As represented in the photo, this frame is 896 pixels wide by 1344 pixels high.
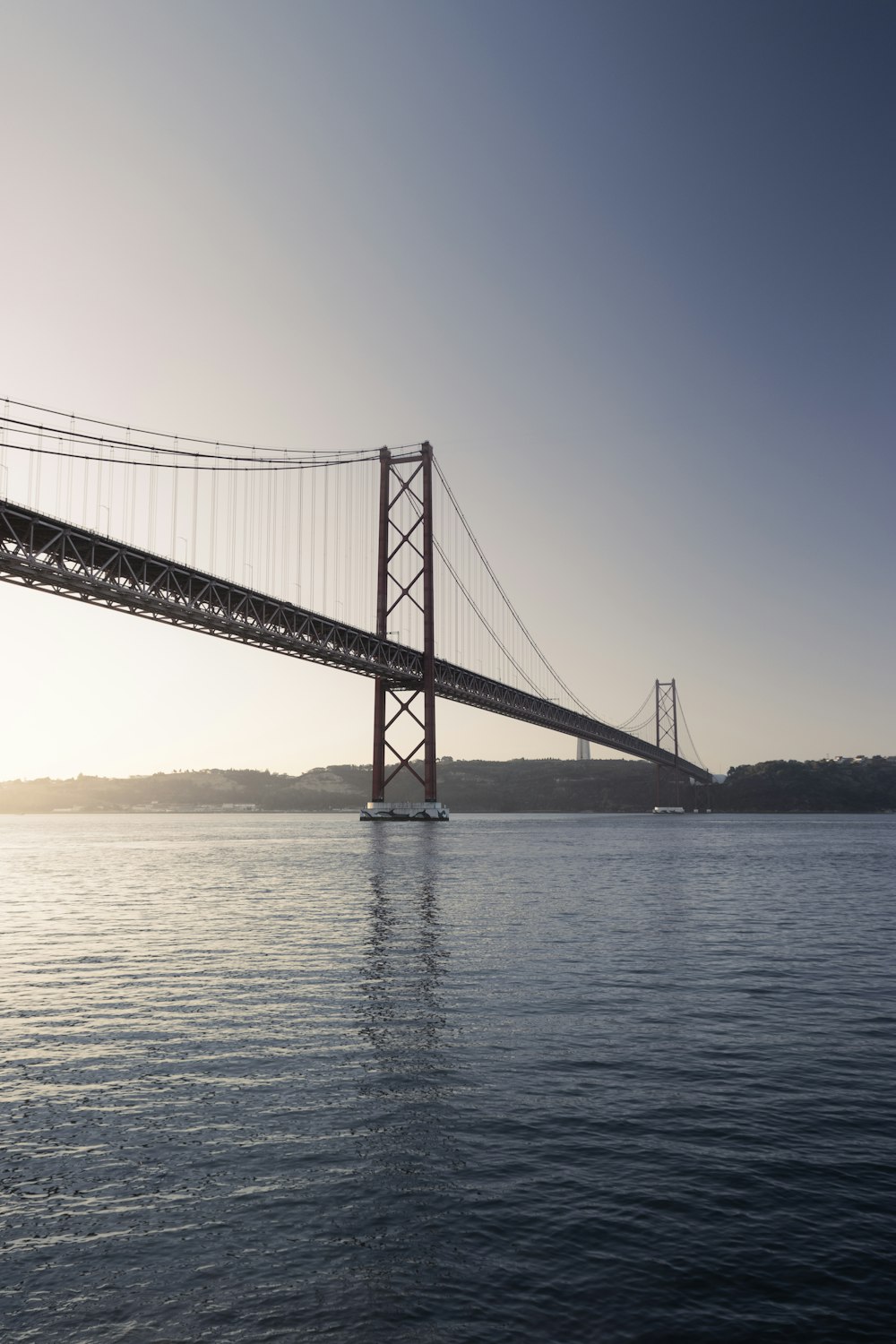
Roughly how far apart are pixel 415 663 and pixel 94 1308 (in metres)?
73.2

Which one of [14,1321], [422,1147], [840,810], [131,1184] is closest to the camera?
[14,1321]

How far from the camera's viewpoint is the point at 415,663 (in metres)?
78.2

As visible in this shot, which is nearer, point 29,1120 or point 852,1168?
point 852,1168

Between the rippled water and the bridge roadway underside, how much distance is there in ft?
98.9

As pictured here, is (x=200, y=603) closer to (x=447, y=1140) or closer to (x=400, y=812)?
(x=400, y=812)

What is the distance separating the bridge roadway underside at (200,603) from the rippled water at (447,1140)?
30158 millimetres

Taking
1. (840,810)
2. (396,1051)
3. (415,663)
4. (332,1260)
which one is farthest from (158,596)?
(840,810)

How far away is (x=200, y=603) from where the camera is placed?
5634 cm

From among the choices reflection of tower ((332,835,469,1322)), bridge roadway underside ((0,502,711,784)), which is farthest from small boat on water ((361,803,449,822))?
reflection of tower ((332,835,469,1322))

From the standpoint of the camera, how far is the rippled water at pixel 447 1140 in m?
5.30

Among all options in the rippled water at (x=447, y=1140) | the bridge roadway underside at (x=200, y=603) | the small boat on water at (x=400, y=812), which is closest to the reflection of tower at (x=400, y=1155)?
the rippled water at (x=447, y=1140)

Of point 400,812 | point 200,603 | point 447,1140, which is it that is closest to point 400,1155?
point 447,1140

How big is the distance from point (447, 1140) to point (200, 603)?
51.6m

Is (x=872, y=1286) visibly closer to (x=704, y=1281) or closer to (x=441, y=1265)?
(x=704, y=1281)
